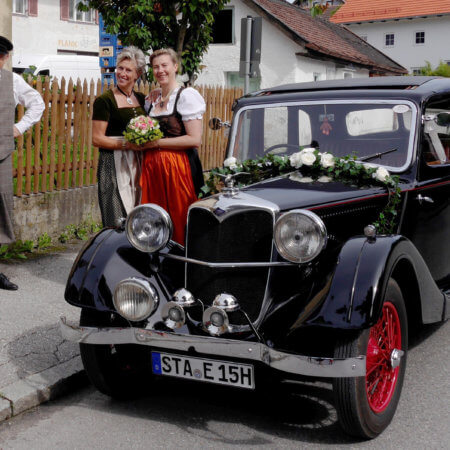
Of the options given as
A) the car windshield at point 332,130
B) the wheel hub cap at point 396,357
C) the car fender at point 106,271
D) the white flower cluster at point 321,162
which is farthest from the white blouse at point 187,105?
the wheel hub cap at point 396,357

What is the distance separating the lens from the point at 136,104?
5.69 meters

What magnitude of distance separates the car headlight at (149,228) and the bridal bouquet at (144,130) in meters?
1.27

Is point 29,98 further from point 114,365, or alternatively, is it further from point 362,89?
point 114,365

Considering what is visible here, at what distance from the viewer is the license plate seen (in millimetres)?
3580

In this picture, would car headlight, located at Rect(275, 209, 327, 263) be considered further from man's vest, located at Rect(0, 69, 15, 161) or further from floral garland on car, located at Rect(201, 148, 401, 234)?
man's vest, located at Rect(0, 69, 15, 161)

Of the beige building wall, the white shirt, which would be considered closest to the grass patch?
the white shirt

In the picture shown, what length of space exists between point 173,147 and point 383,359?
228 centimetres

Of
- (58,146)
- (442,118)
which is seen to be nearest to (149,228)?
(442,118)

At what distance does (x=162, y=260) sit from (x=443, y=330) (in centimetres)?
259

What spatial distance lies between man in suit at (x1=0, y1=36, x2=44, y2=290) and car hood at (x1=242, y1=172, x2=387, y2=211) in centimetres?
264

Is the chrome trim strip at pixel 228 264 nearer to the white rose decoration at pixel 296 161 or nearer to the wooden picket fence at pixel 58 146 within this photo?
the white rose decoration at pixel 296 161

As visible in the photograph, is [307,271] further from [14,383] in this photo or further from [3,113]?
[3,113]

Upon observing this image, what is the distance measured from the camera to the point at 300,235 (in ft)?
11.9

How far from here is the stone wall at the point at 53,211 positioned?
7828 mm
